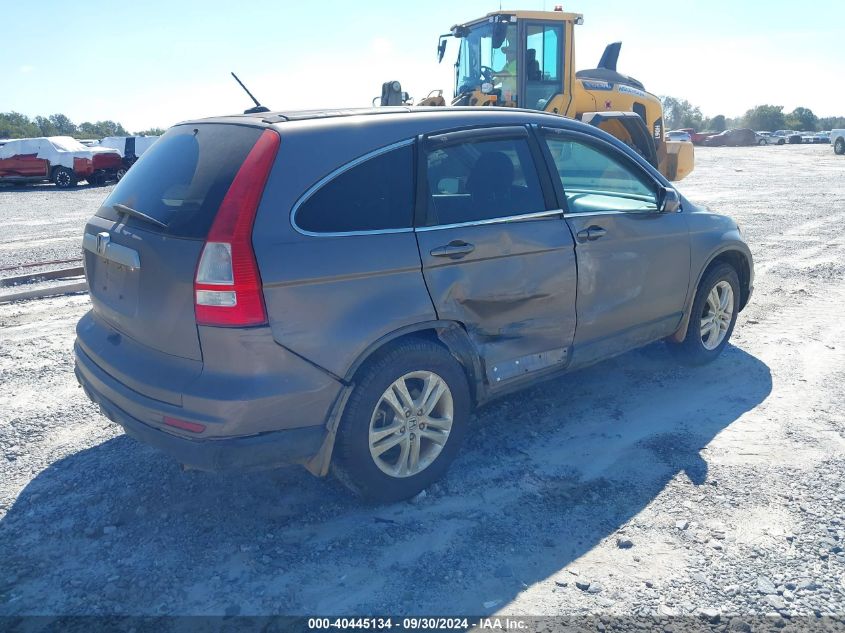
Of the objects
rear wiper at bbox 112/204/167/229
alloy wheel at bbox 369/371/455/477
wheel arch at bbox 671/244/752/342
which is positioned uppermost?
rear wiper at bbox 112/204/167/229

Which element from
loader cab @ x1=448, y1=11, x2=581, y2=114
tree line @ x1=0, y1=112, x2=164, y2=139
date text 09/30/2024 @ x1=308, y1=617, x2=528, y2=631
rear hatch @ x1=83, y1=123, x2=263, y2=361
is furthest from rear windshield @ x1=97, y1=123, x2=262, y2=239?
tree line @ x1=0, y1=112, x2=164, y2=139

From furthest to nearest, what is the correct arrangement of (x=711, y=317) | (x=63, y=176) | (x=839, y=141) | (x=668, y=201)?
(x=839, y=141) < (x=63, y=176) < (x=711, y=317) < (x=668, y=201)

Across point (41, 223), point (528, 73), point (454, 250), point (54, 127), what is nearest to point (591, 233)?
point (454, 250)

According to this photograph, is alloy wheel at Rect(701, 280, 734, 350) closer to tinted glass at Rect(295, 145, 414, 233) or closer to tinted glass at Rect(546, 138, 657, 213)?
tinted glass at Rect(546, 138, 657, 213)

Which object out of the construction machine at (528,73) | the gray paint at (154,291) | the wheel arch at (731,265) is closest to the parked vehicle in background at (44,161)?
the construction machine at (528,73)

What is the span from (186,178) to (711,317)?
400 cm

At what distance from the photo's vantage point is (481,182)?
3963 millimetres

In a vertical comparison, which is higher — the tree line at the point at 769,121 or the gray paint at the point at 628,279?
the tree line at the point at 769,121

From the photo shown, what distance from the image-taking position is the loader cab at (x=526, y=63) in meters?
11.9

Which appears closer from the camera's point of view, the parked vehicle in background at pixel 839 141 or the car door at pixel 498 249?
the car door at pixel 498 249

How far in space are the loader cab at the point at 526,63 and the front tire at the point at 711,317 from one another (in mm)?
7290

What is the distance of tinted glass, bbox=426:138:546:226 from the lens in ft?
12.2

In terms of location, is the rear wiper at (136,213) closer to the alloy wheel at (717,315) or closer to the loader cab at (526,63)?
the alloy wheel at (717,315)

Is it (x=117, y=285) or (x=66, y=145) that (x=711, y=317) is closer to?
(x=117, y=285)
